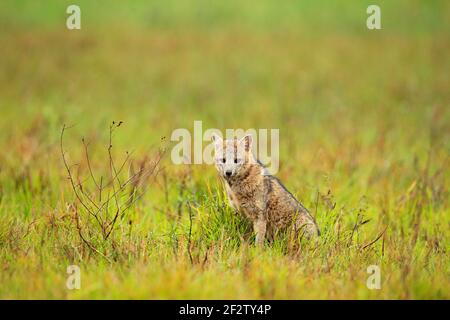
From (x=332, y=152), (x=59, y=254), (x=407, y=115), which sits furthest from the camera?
(x=407, y=115)

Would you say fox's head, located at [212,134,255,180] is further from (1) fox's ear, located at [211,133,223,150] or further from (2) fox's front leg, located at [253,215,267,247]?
(2) fox's front leg, located at [253,215,267,247]

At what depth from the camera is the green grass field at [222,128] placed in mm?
6004

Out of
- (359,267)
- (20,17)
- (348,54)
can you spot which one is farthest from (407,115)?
(20,17)

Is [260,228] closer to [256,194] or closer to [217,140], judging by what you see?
[256,194]

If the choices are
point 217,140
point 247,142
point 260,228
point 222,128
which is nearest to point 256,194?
point 260,228

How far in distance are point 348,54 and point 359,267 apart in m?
14.5

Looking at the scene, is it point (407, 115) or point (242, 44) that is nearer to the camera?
point (407, 115)

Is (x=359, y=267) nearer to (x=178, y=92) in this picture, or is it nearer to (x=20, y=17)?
(x=178, y=92)

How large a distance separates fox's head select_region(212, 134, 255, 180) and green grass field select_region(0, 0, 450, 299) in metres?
0.35

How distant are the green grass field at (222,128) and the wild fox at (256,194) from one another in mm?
188

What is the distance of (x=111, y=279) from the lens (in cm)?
566

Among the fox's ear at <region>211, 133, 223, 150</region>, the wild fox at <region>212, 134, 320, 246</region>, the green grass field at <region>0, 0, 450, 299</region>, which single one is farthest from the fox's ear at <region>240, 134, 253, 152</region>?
the green grass field at <region>0, 0, 450, 299</region>
